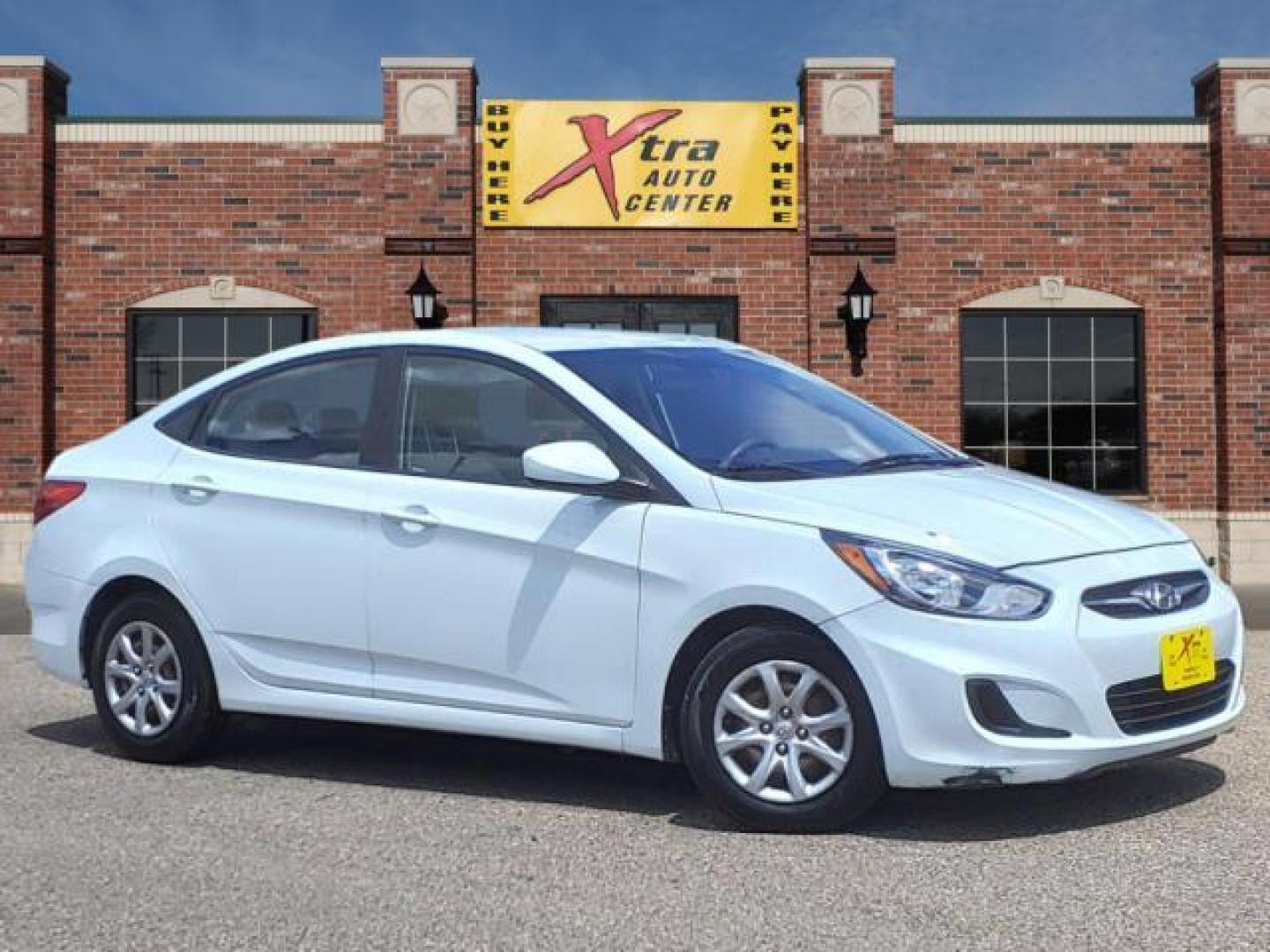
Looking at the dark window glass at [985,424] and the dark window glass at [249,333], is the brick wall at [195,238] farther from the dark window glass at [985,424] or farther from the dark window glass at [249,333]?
the dark window glass at [985,424]

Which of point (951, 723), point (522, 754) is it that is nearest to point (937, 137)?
point (522, 754)

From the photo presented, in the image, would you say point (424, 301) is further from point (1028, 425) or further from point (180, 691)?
point (180, 691)

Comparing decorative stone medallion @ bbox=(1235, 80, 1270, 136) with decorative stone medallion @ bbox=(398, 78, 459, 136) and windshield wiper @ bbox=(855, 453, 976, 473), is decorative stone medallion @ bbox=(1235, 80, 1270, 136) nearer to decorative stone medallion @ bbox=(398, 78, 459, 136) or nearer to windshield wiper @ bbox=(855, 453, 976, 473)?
decorative stone medallion @ bbox=(398, 78, 459, 136)

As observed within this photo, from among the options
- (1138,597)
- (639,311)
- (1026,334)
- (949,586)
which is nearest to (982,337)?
(1026,334)

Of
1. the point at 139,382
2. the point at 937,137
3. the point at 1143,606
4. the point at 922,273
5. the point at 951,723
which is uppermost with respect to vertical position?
the point at 937,137

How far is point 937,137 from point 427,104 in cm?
543

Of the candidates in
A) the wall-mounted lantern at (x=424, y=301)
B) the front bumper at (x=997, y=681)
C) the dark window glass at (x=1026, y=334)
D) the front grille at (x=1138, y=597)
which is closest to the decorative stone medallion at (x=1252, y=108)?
the dark window glass at (x=1026, y=334)

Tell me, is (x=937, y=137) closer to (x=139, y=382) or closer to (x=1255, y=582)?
(x=1255, y=582)

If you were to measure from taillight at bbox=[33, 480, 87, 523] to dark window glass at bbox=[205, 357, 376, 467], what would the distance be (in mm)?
671

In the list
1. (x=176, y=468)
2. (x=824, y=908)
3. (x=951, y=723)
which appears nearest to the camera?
(x=824, y=908)

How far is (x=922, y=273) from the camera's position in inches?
656

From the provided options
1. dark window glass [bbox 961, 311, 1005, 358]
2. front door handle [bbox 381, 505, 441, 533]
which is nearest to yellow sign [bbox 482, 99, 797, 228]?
dark window glass [bbox 961, 311, 1005, 358]

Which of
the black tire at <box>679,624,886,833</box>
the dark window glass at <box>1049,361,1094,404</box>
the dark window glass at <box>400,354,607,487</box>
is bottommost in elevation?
the black tire at <box>679,624,886,833</box>

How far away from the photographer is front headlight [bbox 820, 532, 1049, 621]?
4.61 m
